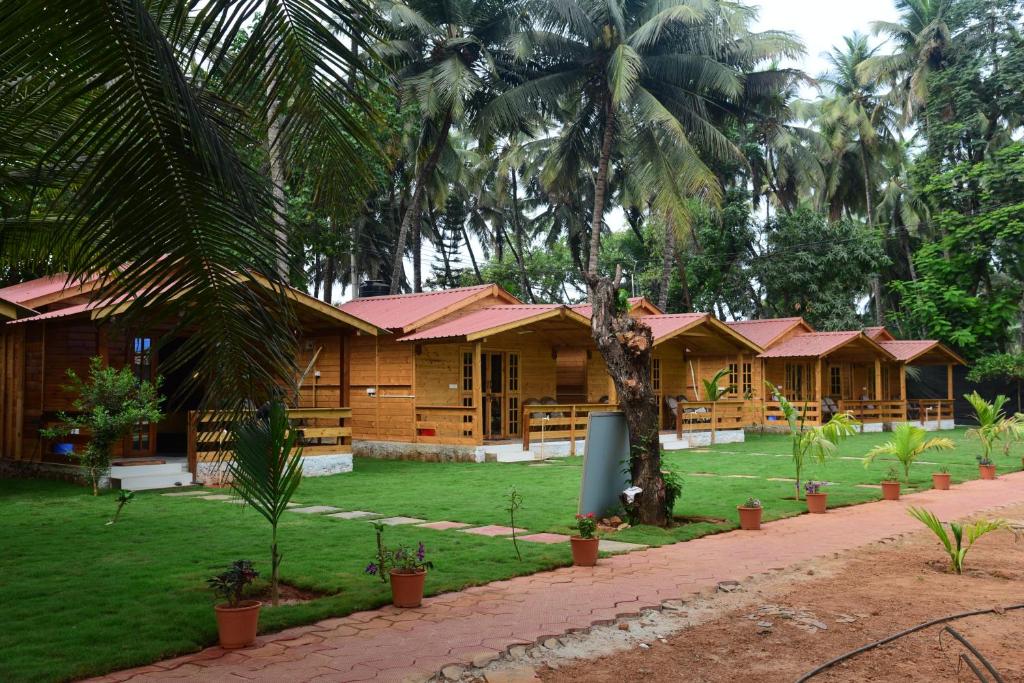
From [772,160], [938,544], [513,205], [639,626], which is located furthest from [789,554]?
[513,205]

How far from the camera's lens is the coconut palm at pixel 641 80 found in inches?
891

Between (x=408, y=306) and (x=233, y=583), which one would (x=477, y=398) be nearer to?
(x=408, y=306)

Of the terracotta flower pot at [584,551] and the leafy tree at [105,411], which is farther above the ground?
the leafy tree at [105,411]

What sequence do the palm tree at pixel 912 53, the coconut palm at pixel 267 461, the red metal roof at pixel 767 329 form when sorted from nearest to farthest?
the coconut palm at pixel 267 461, the red metal roof at pixel 767 329, the palm tree at pixel 912 53

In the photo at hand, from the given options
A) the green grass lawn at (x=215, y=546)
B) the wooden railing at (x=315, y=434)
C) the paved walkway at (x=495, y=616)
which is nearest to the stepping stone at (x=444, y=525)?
the green grass lawn at (x=215, y=546)

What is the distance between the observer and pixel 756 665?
4.58 m

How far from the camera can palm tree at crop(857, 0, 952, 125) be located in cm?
3288

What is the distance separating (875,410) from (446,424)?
637 inches

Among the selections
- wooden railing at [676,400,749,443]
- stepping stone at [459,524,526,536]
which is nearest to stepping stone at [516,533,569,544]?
stepping stone at [459,524,526,536]

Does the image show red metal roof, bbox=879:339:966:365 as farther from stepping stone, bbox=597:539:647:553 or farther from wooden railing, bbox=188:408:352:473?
stepping stone, bbox=597:539:647:553

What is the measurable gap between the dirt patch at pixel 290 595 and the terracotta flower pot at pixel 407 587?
1.99 feet

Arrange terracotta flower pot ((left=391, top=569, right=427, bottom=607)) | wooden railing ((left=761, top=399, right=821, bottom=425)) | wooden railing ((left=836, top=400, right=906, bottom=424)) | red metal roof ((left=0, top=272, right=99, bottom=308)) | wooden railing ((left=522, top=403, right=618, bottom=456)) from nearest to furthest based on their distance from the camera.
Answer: terracotta flower pot ((left=391, top=569, right=427, bottom=607)) < red metal roof ((left=0, top=272, right=99, bottom=308)) < wooden railing ((left=522, top=403, right=618, bottom=456)) < wooden railing ((left=761, top=399, right=821, bottom=425)) < wooden railing ((left=836, top=400, right=906, bottom=424))

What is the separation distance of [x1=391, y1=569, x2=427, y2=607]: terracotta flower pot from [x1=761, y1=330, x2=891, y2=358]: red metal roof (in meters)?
20.9

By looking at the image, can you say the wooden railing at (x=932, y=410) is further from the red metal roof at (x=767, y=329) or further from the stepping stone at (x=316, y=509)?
the stepping stone at (x=316, y=509)
